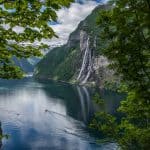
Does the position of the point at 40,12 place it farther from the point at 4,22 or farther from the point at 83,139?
the point at 83,139

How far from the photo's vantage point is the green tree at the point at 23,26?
13.5 m

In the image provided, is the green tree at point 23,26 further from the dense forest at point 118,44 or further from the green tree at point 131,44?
the green tree at point 131,44

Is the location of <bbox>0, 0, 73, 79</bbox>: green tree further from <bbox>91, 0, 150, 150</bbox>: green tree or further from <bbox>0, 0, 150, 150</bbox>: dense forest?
<bbox>91, 0, 150, 150</bbox>: green tree

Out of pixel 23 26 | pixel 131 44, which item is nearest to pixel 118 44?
pixel 131 44

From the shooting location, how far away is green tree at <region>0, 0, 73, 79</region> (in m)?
13.5

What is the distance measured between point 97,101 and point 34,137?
413ft

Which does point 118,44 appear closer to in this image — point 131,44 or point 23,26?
point 131,44

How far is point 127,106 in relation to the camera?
835 inches

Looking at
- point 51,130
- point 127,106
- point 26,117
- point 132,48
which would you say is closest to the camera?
point 132,48

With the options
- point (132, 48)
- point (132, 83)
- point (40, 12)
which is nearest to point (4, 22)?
point (40, 12)

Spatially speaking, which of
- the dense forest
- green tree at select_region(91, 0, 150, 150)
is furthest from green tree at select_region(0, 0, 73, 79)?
green tree at select_region(91, 0, 150, 150)

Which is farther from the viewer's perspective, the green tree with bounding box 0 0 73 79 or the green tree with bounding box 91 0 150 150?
the green tree with bounding box 91 0 150 150

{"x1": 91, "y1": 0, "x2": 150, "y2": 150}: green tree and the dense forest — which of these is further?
{"x1": 91, "y1": 0, "x2": 150, "y2": 150}: green tree

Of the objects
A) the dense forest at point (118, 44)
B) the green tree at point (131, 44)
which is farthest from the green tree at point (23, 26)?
the green tree at point (131, 44)
